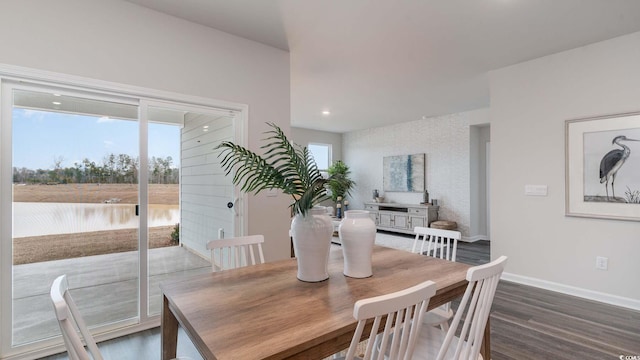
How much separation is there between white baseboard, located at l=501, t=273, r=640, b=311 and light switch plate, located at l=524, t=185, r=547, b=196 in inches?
39.4

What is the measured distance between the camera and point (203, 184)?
3.08 meters


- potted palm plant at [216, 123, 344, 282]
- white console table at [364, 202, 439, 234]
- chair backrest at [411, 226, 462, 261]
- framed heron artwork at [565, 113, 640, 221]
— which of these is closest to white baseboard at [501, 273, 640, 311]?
framed heron artwork at [565, 113, 640, 221]

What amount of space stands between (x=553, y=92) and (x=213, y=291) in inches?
158

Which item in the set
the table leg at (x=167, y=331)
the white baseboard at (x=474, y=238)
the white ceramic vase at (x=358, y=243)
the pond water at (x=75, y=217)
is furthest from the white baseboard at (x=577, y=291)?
the pond water at (x=75, y=217)

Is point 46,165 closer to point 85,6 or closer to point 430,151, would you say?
point 85,6

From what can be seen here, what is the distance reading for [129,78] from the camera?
8.16ft

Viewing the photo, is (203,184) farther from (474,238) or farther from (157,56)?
(474,238)

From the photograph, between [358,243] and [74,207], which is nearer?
[358,243]

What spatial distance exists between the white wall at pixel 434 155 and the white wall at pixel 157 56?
4.39 m

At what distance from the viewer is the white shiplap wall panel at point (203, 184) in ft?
9.66

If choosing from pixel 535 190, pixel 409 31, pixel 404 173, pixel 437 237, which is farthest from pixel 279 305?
pixel 404 173

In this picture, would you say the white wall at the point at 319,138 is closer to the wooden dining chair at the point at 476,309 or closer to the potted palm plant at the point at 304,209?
the potted palm plant at the point at 304,209

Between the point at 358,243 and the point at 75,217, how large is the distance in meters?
2.33

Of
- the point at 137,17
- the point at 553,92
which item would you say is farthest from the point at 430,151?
the point at 137,17
